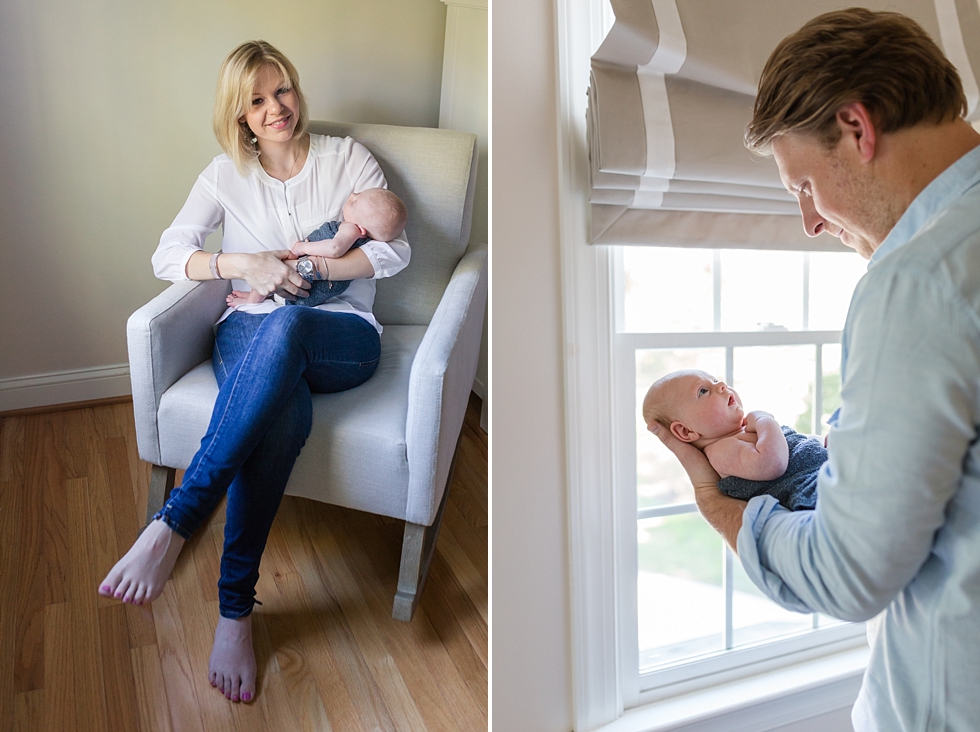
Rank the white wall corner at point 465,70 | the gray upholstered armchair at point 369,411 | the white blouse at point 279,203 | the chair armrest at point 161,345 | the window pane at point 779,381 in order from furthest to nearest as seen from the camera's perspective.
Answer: the white wall corner at point 465,70 < the white blouse at point 279,203 < the chair armrest at point 161,345 < the gray upholstered armchair at point 369,411 < the window pane at point 779,381

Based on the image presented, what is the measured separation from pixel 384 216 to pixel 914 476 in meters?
1.39

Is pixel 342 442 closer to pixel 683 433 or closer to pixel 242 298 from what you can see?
pixel 242 298

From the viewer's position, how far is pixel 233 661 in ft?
4.54

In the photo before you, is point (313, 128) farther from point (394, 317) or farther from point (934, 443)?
point (934, 443)

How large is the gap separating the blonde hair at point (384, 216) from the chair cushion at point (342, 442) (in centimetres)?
37

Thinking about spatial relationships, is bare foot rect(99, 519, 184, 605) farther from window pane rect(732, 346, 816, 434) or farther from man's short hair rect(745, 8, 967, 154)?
man's short hair rect(745, 8, 967, 154)

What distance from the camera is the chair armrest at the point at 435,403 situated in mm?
1432

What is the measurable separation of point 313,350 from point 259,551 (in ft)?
1.39

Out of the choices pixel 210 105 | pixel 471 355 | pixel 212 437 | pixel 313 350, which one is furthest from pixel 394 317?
pixel 210 105

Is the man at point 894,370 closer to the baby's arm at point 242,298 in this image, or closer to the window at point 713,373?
the window at point 713,373

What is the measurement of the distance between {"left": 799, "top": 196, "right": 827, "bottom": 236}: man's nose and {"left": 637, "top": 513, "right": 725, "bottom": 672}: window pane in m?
0.52

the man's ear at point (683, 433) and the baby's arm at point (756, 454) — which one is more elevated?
the man's ear at point (683, 433)

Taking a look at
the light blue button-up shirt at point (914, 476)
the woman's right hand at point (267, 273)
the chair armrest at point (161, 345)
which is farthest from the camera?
the woman's right hand at point (267, 273)

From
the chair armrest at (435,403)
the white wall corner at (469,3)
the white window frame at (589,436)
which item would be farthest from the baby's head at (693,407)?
the white wall corner at (469,3)
